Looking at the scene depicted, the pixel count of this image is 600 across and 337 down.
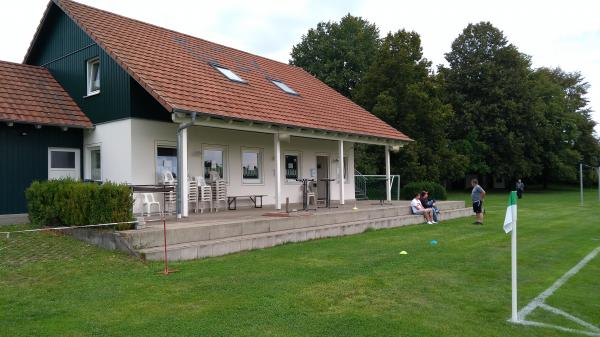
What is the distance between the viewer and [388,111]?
3331 cm

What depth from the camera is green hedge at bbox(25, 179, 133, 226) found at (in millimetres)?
9953

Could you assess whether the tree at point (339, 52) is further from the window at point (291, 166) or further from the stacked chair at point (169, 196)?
the stacked chair at point (169, 196)

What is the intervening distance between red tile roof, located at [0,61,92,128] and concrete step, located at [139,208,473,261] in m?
7.22

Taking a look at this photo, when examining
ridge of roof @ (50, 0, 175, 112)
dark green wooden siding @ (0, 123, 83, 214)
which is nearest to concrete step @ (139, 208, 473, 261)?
ridge of roof @ (50, 0, 175, 112)

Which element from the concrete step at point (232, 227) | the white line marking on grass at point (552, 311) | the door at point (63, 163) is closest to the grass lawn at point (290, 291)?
the white line marking on grass at point (552, 311)

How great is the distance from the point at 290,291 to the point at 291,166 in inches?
496

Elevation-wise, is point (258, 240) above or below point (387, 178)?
below

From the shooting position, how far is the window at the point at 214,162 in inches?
629

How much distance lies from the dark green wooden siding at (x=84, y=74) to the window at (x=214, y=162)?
1.92m

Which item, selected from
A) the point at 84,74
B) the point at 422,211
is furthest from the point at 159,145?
the point at 422,211

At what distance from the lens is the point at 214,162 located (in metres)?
16.3

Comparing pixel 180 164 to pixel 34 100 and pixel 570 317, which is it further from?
pixel 570 317

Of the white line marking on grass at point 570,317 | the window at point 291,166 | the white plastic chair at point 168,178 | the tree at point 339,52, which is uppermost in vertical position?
the tree at point 339,52

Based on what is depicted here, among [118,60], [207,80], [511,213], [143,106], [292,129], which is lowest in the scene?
[511,213]
